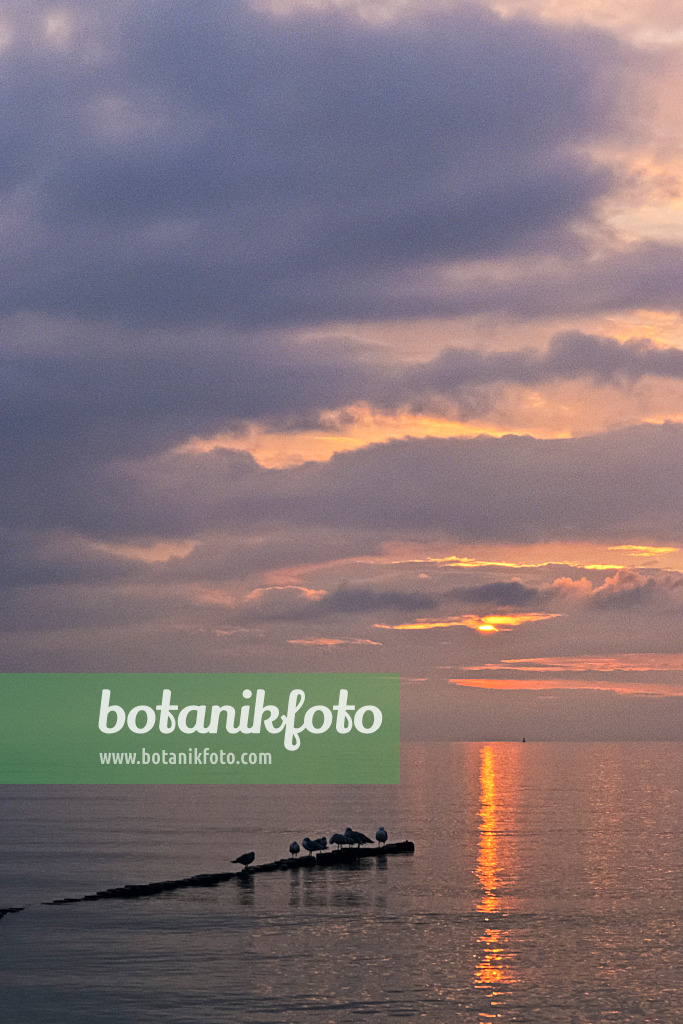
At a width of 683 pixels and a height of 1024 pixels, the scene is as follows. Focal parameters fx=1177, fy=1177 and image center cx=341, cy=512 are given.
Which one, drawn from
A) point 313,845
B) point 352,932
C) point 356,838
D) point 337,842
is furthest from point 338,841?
point 352,932

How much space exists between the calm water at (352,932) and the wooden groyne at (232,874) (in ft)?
3.74

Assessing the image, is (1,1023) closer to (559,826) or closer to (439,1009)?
(439,1009)

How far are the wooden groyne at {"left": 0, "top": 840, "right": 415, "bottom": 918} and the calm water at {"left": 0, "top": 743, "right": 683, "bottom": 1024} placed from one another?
1141 millimetres

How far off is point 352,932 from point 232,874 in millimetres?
18196

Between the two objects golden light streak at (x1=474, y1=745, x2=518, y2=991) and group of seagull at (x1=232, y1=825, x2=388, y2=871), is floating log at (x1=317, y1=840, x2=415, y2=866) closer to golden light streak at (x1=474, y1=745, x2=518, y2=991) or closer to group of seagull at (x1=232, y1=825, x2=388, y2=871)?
group of seagull at (x1=232, y1=825, x2=388, y2=871)

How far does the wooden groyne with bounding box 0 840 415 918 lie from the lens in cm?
6325

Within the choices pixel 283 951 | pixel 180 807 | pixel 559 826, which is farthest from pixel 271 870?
pixel 180 807

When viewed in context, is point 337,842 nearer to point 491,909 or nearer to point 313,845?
point 313,845

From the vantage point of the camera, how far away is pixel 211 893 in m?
65.4

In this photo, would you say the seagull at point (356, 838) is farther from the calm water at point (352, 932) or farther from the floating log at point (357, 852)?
the calm water at point (352, 932)

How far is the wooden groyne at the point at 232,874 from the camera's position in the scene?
63.2m

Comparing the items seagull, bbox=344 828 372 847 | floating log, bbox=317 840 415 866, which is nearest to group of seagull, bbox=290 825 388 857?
seagull, bbox=344 828 372 847

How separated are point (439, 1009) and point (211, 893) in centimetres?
2691

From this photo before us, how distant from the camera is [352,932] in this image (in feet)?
181
